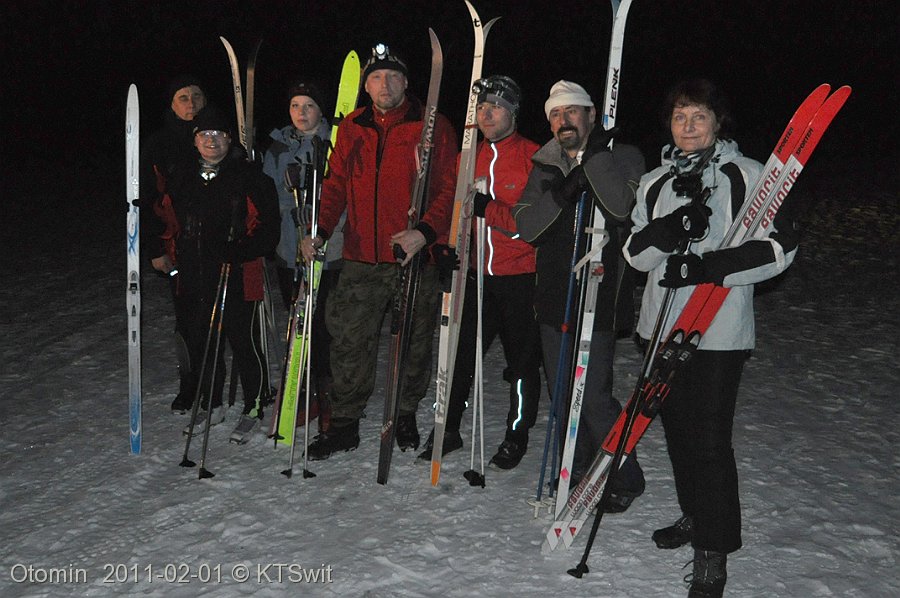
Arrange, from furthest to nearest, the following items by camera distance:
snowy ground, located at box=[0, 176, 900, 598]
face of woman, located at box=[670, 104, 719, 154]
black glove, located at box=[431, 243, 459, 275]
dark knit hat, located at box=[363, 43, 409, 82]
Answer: dark knit hat, located at box=[363, 43, 409, 82]
black glove, located at box=[431, 243, 459, 275]
snowy ground, located at box=[0, 176, 900, 598]
face of woman, located at box=[670, 104, 719, 154]

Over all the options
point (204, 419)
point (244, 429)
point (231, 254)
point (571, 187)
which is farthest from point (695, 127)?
point (204, 419)

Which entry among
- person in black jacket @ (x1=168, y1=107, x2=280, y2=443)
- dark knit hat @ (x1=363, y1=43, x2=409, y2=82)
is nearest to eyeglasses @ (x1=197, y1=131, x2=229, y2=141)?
person in black jacket @ (x1=168, y1=107, x2=280, y2=443)

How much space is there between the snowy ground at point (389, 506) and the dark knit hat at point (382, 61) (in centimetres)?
201

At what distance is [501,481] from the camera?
4141mm

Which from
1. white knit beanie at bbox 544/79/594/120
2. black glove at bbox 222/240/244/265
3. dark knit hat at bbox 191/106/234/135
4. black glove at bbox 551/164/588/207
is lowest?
black glove at bbox 222/240/244/265

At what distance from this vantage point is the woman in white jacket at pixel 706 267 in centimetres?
287

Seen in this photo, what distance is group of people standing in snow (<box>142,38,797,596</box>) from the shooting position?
2.99 m

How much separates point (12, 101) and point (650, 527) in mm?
26011

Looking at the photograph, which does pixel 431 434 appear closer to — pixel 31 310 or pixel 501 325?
pixel 501 325

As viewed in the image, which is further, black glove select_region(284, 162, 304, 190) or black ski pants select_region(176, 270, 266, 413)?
black ski pants select_region(176, 270, 266, 413)

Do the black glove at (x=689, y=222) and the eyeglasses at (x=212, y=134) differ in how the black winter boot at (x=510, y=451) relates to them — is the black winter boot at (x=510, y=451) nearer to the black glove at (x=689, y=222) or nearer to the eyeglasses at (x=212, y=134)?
the black glove at (x=689, y=222)

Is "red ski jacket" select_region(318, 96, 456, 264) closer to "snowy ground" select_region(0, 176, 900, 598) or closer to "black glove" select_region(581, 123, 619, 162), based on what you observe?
"black glove" select_region(581, 123, 619, 162)

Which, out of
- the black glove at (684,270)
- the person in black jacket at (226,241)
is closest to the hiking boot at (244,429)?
the person in black jacket at (226,241)

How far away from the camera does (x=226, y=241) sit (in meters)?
4.50
